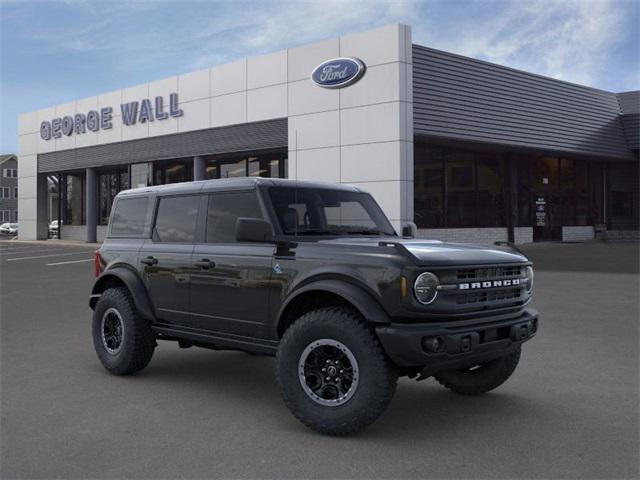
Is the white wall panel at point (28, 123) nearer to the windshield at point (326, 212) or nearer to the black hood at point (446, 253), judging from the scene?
the windshield at point (326, 212)

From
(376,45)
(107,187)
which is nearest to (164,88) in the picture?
(107,187)

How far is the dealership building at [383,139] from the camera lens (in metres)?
21.8

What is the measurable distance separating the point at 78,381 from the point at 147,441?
6.62 feet

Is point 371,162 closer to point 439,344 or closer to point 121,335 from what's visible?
point 121,335

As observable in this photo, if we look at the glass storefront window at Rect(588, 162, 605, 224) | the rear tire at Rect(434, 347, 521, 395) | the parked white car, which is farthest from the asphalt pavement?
the parked white car

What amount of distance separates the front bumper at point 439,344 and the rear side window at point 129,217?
3.27 metres

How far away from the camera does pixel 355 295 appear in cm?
446

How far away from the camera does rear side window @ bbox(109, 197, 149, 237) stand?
260 inches

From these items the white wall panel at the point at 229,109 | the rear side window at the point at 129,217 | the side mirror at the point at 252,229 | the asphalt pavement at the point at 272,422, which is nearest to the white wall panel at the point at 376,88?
the white wall panel at the point at 229,109

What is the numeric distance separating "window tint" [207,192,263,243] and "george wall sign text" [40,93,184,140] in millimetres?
23960

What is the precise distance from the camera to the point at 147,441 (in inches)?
171

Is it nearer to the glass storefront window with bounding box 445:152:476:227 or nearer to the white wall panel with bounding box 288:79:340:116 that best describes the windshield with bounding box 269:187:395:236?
the white wall panel with bounding box 288:79:340:116

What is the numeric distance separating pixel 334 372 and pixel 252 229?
1.20 m

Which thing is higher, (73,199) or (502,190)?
(73,199)
